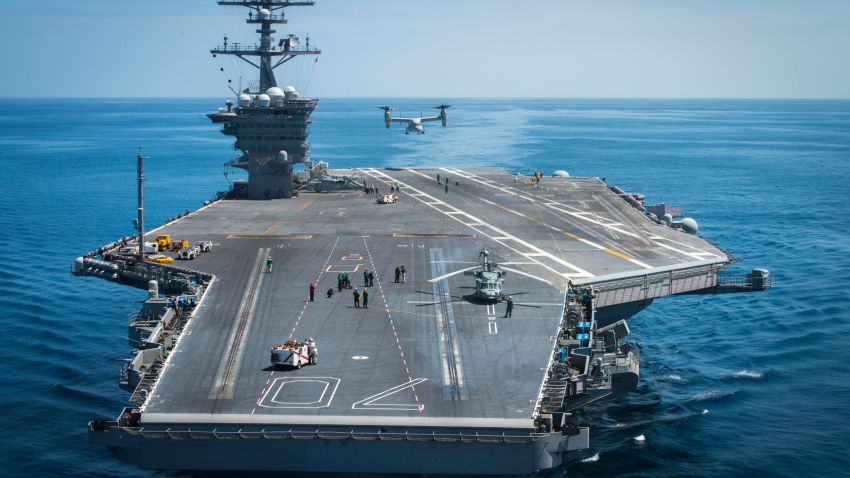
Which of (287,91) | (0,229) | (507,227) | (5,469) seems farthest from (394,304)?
(0,229)

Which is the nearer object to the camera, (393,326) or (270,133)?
(393,326)

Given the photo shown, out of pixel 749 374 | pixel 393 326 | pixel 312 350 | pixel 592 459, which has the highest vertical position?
pixel 312 350

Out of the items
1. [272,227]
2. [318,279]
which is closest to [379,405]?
[318,279]

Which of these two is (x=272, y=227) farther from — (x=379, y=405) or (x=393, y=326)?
(x=379, y=405)

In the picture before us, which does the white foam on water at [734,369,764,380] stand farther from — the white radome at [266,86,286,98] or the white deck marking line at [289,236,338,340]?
the white radome at [266,86,286,98]

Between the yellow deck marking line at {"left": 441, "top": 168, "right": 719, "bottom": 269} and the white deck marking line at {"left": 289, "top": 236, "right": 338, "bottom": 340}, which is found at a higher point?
the yellow deck marking line at {"left": 441, "top": 168, "right": 719, "bottom": 269}

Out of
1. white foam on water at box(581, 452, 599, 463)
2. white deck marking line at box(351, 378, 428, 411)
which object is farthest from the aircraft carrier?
white foam on water at box(581, 452, 599, 463)

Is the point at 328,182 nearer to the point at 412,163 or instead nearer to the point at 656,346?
A: the point at 656,346
